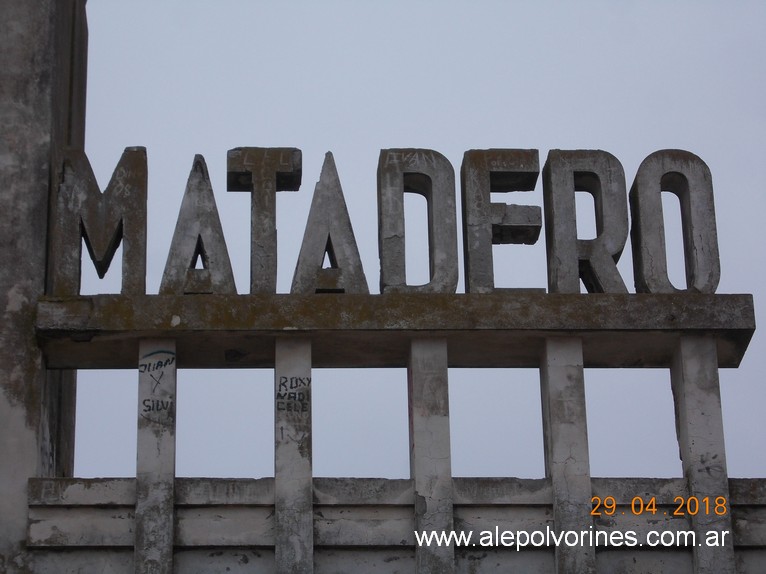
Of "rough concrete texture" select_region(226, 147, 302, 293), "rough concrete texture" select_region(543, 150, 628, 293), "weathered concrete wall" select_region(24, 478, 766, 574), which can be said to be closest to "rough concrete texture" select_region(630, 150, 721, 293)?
"rough concrete texture" select_region(543, 150, 628, 293)

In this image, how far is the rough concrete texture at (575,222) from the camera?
18672 mm

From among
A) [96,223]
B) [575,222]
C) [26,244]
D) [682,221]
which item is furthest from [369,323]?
[682,221]

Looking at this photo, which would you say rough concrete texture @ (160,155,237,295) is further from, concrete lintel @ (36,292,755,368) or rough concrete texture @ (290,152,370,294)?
rough concrete texture @ (290,152,370,294)

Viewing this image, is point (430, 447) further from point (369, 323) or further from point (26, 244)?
point (26, 244)

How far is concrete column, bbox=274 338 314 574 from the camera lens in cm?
1711

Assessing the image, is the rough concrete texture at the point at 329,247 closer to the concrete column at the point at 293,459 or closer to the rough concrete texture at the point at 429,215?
the rough concrete texture at the point at 429,215

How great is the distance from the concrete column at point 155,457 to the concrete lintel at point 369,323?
1.02 ft

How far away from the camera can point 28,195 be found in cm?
1841

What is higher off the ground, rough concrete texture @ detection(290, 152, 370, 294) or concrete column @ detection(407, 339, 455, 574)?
rough concrete texture @ detection(290, 152, 370, 294)

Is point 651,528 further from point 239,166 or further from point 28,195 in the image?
point 28,195

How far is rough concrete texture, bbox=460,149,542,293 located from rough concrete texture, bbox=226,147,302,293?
1940mm

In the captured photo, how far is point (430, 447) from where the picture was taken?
17594mm

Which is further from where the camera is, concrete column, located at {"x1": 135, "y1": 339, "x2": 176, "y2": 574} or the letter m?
the letter m
